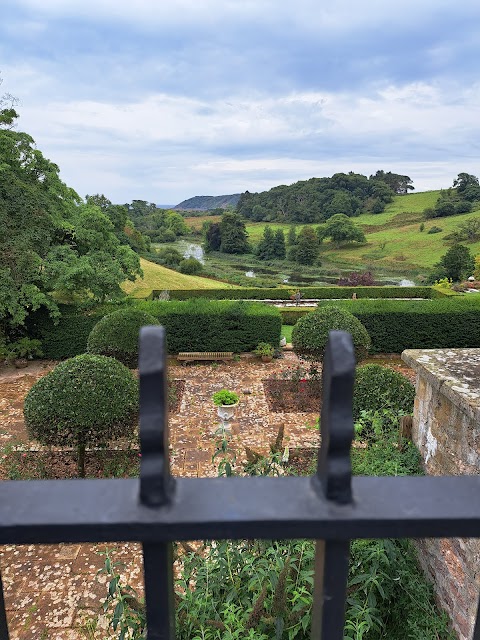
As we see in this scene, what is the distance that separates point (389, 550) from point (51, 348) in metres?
11.1

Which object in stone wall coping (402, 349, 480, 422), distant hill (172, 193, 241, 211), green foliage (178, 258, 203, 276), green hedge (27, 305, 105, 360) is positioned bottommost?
green hedge (27, 305, 105, 360)

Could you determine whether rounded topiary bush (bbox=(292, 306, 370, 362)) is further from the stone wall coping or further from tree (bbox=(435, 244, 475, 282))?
tree (bbox=(435, 244, 475, 282))

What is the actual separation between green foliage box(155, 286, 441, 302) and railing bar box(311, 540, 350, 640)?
1959 cm

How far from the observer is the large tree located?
1080 cm

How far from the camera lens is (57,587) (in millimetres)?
4582

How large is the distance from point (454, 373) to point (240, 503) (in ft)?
11.7

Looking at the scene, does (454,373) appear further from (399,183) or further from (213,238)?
(399,183)

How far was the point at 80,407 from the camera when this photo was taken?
19.4 ft

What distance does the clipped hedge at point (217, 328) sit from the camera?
1246 centimetres

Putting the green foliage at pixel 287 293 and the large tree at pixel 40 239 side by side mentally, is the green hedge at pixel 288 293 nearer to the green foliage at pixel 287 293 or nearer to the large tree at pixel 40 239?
the green foliage at pixel 287 293

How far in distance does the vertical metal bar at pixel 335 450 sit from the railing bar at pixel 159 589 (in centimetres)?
25

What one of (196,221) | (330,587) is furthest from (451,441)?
(196,221)

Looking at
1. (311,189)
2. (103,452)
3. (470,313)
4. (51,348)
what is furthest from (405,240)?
(103,452)

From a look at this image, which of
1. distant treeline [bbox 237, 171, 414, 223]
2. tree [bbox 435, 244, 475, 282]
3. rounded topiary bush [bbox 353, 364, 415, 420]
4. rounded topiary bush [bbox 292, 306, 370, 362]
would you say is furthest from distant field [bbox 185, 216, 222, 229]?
rounded topiary bush [bbox 353, 364, 415, 420]
